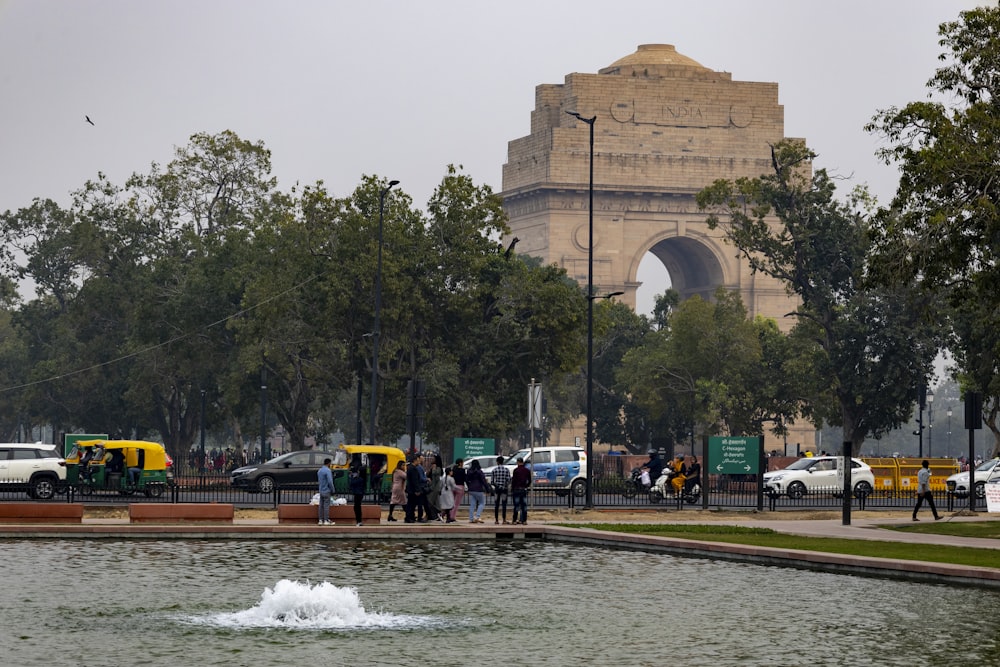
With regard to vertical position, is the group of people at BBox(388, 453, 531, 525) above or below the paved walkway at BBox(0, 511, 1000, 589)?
above

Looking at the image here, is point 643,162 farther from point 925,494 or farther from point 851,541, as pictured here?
point 851,541

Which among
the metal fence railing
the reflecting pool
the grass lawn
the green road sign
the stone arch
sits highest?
the stone arch

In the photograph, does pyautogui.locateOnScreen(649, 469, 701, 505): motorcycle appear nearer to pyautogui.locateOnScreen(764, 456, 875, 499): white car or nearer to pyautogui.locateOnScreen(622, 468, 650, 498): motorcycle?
pyautogui.locateOnScreen(622, 468, 650, 498): motorcycle

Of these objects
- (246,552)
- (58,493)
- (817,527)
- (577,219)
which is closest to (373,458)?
(58,493)

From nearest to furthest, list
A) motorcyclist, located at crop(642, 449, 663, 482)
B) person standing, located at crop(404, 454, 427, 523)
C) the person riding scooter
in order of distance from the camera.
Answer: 1. person standing, located at crop(404, 454, 427, 523)
2. the person riding scooter
3. motorcyclist, located at crop(642, 449, 663, 482)

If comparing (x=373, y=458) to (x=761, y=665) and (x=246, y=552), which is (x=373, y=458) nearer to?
(x=246, y=552)

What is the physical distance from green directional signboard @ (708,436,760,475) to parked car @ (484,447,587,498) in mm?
8161

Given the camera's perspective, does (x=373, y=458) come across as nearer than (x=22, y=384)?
Yes

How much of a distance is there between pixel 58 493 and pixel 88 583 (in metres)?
21.4

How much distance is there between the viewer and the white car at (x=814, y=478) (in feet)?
161

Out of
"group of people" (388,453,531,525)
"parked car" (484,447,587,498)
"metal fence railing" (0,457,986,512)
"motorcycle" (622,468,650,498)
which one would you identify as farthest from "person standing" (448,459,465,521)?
"parked car" (484,447,587,498)

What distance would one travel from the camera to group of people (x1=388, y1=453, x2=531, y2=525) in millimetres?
34156

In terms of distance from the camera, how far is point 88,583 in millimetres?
21625

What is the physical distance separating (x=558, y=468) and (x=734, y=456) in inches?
358
